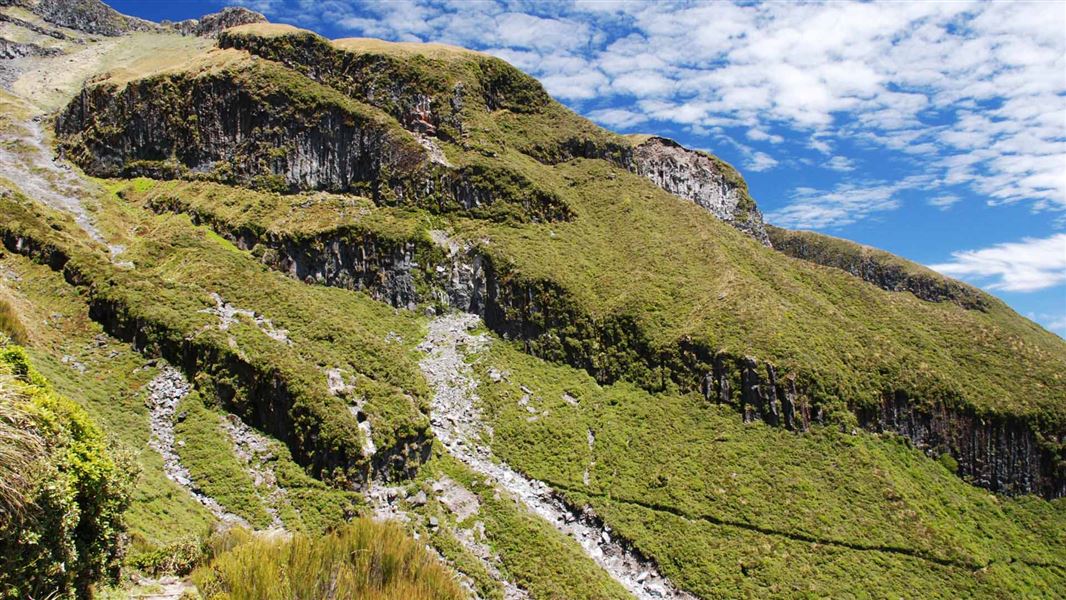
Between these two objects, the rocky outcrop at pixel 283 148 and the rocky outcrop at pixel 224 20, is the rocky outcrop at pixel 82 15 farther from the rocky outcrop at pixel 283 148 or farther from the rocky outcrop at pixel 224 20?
the rocky outcrop at pixel 283 148

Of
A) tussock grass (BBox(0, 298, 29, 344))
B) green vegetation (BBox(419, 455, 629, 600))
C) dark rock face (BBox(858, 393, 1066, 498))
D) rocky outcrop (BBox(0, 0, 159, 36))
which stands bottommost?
green vegetation (BBox(419, 455, 629, 600))

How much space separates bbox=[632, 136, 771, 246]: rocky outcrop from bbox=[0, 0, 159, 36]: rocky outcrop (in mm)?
192550

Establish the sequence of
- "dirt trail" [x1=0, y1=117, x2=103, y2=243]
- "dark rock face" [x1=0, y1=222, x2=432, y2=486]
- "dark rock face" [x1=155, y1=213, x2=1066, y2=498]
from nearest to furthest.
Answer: "dark rock face" [x1=0, y1=222, x2=432, y2=486] < "dark rock face" [x1=155, y1=213, x2=1066, y2=498] < "dirt trail" [x1=0, y1=117, x2=103, y2=243]

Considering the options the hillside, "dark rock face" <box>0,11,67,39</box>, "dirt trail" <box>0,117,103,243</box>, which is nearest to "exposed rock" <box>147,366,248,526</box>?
the hillside

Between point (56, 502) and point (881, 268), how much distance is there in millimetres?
199416

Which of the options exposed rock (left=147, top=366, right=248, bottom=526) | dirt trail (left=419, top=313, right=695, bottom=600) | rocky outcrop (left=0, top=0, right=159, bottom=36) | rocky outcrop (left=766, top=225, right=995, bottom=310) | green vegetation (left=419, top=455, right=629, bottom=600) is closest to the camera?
exposed rock (left=147, top=366, right=248, bottom=526)

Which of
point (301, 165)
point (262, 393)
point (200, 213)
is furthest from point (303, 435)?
point (301, 165)

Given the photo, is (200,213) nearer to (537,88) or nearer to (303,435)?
(303,435)

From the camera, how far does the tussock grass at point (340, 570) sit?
8352 millimetres

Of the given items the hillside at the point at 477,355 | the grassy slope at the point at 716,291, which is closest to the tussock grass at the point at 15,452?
the hillside at the point at 477,355

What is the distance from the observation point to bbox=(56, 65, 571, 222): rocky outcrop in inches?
3406

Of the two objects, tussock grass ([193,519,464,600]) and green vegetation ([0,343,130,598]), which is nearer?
tussock grass ([193,519,464,600])

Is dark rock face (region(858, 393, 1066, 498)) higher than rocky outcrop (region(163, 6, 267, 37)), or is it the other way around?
rocky outcrop (region(163, 6, 267, 37))

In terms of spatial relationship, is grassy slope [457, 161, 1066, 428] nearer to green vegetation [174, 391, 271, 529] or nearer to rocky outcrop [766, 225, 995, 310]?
green vegetation [174, 391, 271, 529]
